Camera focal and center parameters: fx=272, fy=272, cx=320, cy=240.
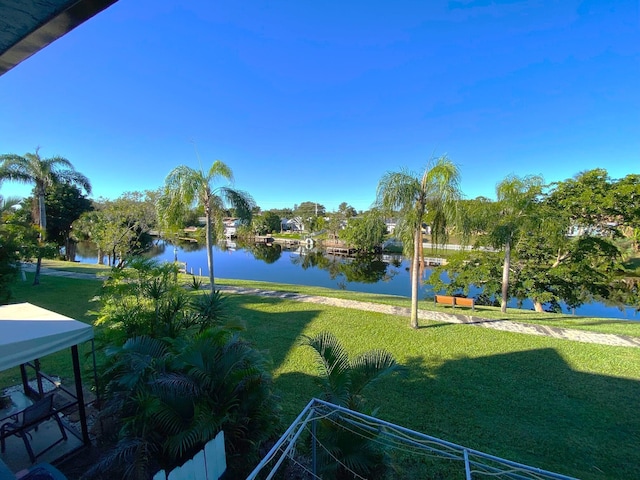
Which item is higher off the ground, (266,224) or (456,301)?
(266,224)

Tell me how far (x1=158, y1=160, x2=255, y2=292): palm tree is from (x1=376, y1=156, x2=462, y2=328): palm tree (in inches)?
177

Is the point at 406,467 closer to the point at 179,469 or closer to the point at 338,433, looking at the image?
the point at 338,433

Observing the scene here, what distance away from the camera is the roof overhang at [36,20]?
126 centimetres

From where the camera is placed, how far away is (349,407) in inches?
120

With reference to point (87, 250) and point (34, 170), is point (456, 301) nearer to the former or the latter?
point (34, 170)

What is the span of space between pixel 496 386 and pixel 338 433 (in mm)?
3574

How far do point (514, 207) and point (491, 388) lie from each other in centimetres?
602

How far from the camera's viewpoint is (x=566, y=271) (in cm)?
1177

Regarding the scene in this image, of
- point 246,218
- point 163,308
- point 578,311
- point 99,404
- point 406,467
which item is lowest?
point 578,311

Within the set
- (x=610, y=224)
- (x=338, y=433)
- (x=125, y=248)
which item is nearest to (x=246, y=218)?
(x=338, y=433)

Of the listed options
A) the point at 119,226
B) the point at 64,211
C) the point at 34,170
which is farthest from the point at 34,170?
the point at 64,211

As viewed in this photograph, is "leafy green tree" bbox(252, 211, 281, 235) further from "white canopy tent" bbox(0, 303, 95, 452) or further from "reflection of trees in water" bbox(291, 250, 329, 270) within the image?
"white canopy tent" bbox(0, 303, 95, 452)

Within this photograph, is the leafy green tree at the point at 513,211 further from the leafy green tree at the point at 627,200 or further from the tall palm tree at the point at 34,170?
the tall palm tree at the point at 34,170

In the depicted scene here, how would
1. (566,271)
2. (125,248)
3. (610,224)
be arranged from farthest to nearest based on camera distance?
(125,248) → (610,224) → (566,271)
